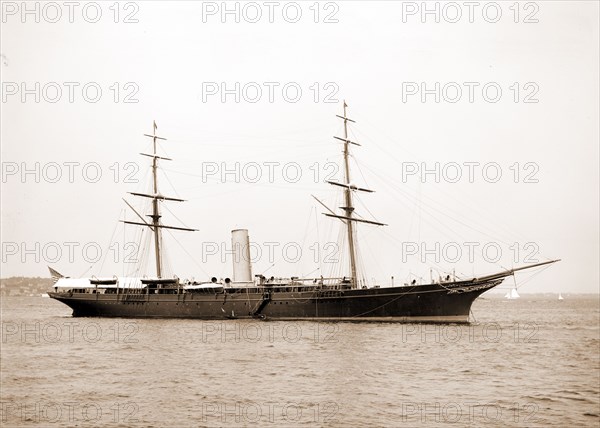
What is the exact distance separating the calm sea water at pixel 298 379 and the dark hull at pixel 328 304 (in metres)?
2.62

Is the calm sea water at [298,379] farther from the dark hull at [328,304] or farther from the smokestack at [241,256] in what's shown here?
the smokestack at [241,256]

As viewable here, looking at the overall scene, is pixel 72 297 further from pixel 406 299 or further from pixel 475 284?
pixel 475 284

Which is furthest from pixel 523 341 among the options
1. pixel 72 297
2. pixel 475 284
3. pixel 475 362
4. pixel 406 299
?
pixel 72 297

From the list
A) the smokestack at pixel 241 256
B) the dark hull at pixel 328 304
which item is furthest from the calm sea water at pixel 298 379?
the smokestack at pixel 241 256

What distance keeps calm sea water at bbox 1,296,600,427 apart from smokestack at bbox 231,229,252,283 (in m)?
11.9

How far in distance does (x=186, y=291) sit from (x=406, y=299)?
17737 millimetres

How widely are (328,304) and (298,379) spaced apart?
71.2 feet

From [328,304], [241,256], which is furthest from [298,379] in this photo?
[241,256]

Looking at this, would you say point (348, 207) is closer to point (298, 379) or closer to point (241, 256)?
point (241, 256)

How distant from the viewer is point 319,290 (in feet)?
149

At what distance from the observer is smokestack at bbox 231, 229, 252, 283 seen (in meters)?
52.3

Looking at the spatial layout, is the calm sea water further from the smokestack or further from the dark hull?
the smokestack

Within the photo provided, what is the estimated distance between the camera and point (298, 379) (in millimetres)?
23531

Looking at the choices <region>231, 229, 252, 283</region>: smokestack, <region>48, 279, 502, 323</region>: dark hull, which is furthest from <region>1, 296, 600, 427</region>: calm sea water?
<region>231, 229, 252, 283</region>: smokestack
